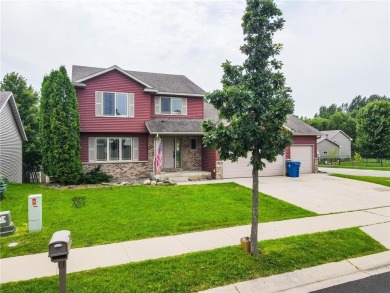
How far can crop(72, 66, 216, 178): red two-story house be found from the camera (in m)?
15.2

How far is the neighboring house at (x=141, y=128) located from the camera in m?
15.2

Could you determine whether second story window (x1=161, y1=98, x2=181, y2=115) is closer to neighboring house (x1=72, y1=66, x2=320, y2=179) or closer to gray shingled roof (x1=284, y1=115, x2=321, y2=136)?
neighboring house (x1=72, y1=66, x2=320, y2=179)

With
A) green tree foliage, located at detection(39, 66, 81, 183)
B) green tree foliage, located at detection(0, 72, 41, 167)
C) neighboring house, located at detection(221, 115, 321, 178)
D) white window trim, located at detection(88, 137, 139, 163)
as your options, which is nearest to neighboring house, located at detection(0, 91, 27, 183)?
green tree foliage, located at detection(0, 72, 41, 167)

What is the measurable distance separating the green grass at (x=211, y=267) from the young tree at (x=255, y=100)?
1.74ft

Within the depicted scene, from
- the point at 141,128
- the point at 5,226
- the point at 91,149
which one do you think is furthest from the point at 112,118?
the point at 5,226

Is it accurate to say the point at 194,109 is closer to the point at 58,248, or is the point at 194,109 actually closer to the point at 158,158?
the point at 158,158

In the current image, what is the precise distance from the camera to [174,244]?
5797 millimetres

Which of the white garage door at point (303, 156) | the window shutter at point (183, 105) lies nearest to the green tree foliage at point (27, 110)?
the window shutter at point (183, 105)

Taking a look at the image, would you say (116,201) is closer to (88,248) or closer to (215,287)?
(88,248)

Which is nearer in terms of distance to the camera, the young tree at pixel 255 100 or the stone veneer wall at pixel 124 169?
the young tree at pixel 255 100

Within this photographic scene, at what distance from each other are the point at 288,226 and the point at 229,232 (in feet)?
6.20

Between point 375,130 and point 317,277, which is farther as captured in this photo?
point 375,130

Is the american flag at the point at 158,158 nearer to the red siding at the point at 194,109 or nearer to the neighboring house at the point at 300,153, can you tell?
the red siding at the point at 194,109

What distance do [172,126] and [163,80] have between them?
5063mm
